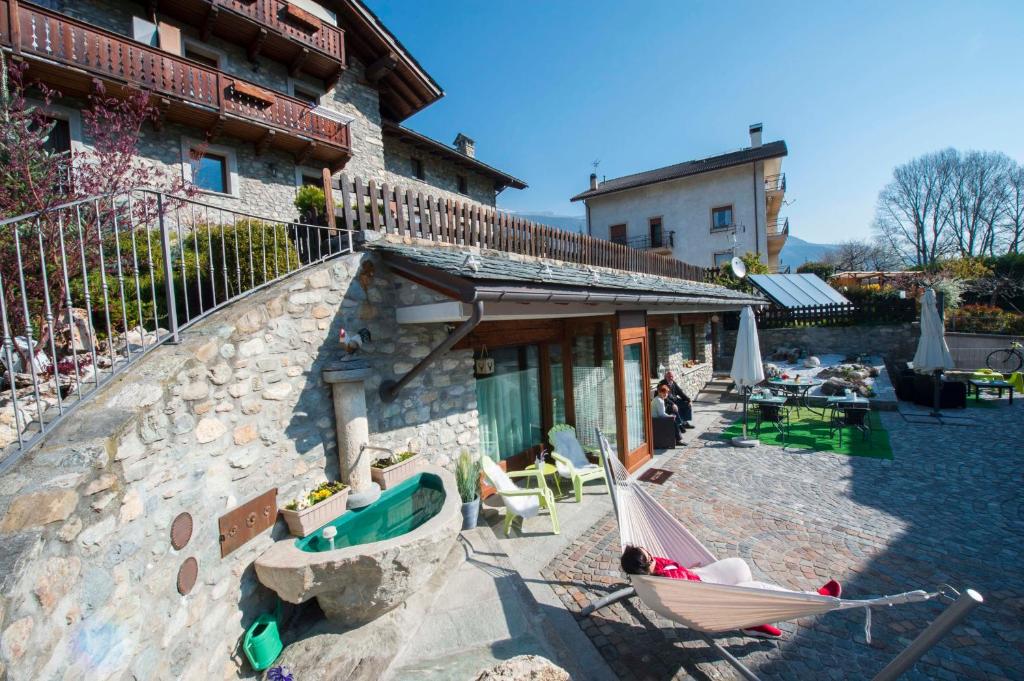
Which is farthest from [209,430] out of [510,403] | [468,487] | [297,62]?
[297,62]

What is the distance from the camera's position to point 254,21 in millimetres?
11203

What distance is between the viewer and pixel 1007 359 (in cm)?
1264

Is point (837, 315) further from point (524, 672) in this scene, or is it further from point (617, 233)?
point (524, 672)

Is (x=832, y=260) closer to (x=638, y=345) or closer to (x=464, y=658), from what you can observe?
(x=638, y=345)

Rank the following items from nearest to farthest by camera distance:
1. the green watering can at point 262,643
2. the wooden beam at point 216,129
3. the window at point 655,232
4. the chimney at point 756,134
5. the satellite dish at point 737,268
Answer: the green watering can at point 262,643
the wooden beam at point 216,129
the satellite dish at point 737,268
the chimney at point 756,134
the window at point 655,232

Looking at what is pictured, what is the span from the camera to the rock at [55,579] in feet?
6.25

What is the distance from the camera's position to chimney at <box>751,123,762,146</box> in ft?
83.6

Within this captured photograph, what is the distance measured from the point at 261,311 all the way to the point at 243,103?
10792mm

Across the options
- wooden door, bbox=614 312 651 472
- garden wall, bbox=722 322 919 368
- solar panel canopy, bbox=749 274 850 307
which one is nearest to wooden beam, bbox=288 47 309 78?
wooden door, bbox=614 312 651 472

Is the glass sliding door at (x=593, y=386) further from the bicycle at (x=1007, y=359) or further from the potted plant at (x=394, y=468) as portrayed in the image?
the bicycle at (x=1007, y=359)

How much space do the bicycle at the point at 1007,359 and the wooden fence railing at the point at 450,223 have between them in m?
12.2

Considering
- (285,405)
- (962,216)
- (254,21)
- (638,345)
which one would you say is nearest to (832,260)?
(962,216)

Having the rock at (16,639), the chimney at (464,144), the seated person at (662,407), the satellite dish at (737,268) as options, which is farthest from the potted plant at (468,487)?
the chimney at (464,144)

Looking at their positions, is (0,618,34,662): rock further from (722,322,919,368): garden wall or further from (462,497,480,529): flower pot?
(722,322,919,368): garden wall
